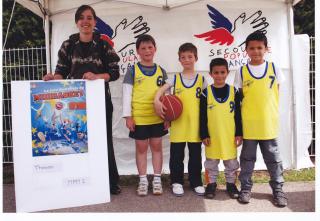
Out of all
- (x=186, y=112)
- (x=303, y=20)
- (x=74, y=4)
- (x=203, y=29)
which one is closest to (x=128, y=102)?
(x=186, y=112)

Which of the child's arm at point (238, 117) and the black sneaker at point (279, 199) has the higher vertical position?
the child's arm at point (238, 117)

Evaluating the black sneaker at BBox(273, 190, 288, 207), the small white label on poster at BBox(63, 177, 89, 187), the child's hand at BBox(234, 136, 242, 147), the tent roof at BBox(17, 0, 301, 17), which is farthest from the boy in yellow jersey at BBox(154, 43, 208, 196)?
the tent roof at BBox(17, 0, 301, 17)

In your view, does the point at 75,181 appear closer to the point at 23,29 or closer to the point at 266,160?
the point at 266,160

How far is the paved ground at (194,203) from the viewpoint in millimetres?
3543

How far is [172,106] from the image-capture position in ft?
12.1

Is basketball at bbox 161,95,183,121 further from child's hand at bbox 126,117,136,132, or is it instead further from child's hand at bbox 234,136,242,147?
child's hand at bbox 234,136,242,147

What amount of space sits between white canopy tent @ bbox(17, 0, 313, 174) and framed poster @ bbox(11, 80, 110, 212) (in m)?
1.60

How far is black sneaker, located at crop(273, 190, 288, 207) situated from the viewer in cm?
→ 358

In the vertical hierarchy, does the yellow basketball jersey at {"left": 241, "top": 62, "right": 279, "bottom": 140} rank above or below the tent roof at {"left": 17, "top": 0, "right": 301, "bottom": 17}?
below

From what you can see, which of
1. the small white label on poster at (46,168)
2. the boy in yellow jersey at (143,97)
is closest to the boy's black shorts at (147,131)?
the boy in yellow jersey at (143,97)

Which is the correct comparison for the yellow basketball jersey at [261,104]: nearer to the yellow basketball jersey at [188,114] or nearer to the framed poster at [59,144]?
the yellow basketball jersey at [188,114]

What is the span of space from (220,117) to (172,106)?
481 mm

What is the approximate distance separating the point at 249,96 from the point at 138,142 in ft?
A: 3.99

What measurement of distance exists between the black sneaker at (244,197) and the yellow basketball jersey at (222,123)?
36cm
